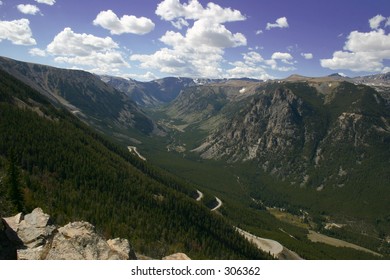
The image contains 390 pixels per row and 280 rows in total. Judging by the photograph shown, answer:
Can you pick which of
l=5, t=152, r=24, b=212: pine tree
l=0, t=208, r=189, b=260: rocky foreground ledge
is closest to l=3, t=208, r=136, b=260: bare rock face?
l=0, t=208, r=189, b=260: rocky foreground ledge

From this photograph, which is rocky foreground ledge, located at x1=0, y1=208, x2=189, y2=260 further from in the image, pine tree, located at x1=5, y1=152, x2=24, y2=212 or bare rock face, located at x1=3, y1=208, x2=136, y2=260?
pine tree, located at x1=5, y1=152, x2=24, y2=212

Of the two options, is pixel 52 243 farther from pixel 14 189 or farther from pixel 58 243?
pixel 14 189

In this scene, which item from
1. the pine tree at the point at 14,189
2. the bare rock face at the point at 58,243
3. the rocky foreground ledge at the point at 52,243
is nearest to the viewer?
the rocky foreground ledge at the point at 52,243

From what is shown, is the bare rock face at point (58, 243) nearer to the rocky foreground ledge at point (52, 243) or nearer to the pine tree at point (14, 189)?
the rocky foreground ledge at point (52, 243)

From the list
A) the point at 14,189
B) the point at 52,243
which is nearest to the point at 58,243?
the point at 52,243

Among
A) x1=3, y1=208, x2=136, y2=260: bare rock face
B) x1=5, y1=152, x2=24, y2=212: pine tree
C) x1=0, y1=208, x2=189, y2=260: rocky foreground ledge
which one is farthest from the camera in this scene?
x1=5, y1=152, x2=24, y2=212: pine tree

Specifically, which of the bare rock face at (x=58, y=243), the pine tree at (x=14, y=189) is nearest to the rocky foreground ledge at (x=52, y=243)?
the bare rock face at (x=58, y=243)

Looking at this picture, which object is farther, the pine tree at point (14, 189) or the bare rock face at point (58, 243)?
the pine tree at point (14, 189)
